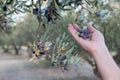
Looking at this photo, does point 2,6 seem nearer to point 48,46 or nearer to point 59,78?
point 48,46

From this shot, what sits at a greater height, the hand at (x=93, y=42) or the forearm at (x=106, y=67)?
the hand at (x=93, y=42)

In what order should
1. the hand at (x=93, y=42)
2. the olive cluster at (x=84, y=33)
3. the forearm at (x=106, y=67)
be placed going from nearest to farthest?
the forearm at (x=106, y=67)
the hand at (x=93, y=42)
the olive cluster at (x=84, y=33)

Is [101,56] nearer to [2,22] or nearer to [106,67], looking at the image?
[106,67]

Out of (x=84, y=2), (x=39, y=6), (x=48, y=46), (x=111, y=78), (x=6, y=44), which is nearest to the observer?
(x=111, y=78)

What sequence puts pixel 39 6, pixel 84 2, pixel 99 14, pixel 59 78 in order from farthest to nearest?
pixel 59 78 < pixel 99 14 < pixel 84 2 < pixel 39 6

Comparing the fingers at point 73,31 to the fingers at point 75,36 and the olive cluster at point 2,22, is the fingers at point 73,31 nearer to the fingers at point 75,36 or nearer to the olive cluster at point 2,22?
the fingers at point 75,36

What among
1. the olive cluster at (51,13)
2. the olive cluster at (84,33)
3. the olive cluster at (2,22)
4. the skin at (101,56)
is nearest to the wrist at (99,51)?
the skin at (101,56)

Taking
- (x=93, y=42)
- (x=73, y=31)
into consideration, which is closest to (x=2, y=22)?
(x=73, y=31)

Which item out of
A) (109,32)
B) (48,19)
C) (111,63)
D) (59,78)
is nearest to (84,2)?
(48,19)
